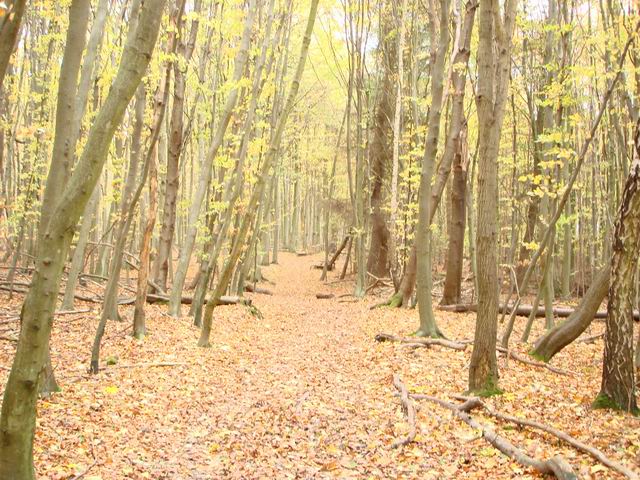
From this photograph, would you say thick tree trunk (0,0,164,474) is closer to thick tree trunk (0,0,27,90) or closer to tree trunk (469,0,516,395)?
thick tree trunk (0,0,27,90)

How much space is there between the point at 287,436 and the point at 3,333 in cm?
493

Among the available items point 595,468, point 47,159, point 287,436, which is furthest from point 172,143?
point 595,468

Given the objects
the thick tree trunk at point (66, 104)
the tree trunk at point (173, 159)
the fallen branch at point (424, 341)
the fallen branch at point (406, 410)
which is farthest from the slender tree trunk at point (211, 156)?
the fallen branch at point (406, 410)

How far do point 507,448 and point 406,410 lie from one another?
1383 mm

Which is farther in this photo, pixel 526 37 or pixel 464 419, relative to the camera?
pixel 526 37

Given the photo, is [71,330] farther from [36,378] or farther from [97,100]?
[97,100]

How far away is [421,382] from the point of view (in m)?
6.77

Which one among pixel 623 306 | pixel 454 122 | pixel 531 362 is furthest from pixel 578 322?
pixel 454 122

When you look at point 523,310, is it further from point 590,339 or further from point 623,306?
point 623,306

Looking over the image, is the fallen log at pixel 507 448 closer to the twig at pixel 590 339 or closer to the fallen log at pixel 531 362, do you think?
the fallen log at pixel 531 362

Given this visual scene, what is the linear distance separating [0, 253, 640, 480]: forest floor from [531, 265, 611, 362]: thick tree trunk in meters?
0.39

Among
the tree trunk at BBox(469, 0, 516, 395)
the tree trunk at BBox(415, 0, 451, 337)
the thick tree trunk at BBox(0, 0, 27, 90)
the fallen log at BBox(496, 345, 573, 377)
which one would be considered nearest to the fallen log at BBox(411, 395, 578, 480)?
the tree trunk at BBox(469, 0, 516, 395)

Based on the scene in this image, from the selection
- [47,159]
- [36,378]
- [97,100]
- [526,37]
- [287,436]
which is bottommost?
[287,436]

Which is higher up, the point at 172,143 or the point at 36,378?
the point at 172,143
